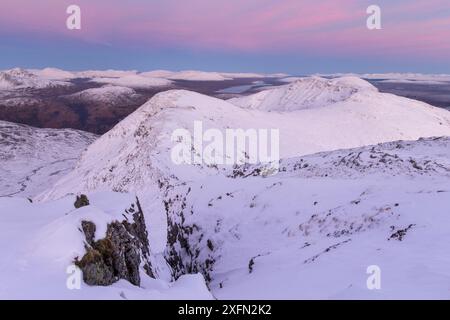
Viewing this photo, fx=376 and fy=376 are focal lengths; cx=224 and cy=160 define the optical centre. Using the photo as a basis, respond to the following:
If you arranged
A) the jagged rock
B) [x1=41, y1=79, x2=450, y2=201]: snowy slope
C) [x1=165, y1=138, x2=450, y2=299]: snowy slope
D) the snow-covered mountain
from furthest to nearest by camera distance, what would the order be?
[x1=41, y1=79, x2=450, y2=201]: snowy slope, the jagged rock, [x1=165, y1=138, x2=450, y2=299]: snowy slope, the snow-covered mountain

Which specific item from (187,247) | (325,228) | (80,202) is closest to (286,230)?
(325,228)

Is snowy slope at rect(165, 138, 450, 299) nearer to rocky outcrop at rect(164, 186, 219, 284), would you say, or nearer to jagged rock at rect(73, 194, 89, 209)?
rocky outcrop at rect(164, 186, 219, 284)

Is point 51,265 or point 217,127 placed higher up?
point 217,127

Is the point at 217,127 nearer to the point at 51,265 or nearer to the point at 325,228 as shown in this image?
the point at 325,228

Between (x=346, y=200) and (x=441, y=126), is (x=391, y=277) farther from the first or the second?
(x=441, y=126)

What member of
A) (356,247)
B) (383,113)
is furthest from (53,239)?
(383,113)

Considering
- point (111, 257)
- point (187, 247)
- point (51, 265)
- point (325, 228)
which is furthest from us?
point (187, 247)

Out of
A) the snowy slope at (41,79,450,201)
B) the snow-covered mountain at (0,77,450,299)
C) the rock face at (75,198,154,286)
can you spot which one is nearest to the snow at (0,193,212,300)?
the snow-covered mountain at (0,77,450,299)

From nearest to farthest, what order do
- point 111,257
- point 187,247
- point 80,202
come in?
point 111,257 < point 80,202 < point 187,247

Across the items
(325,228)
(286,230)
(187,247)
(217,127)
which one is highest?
(217,127)
